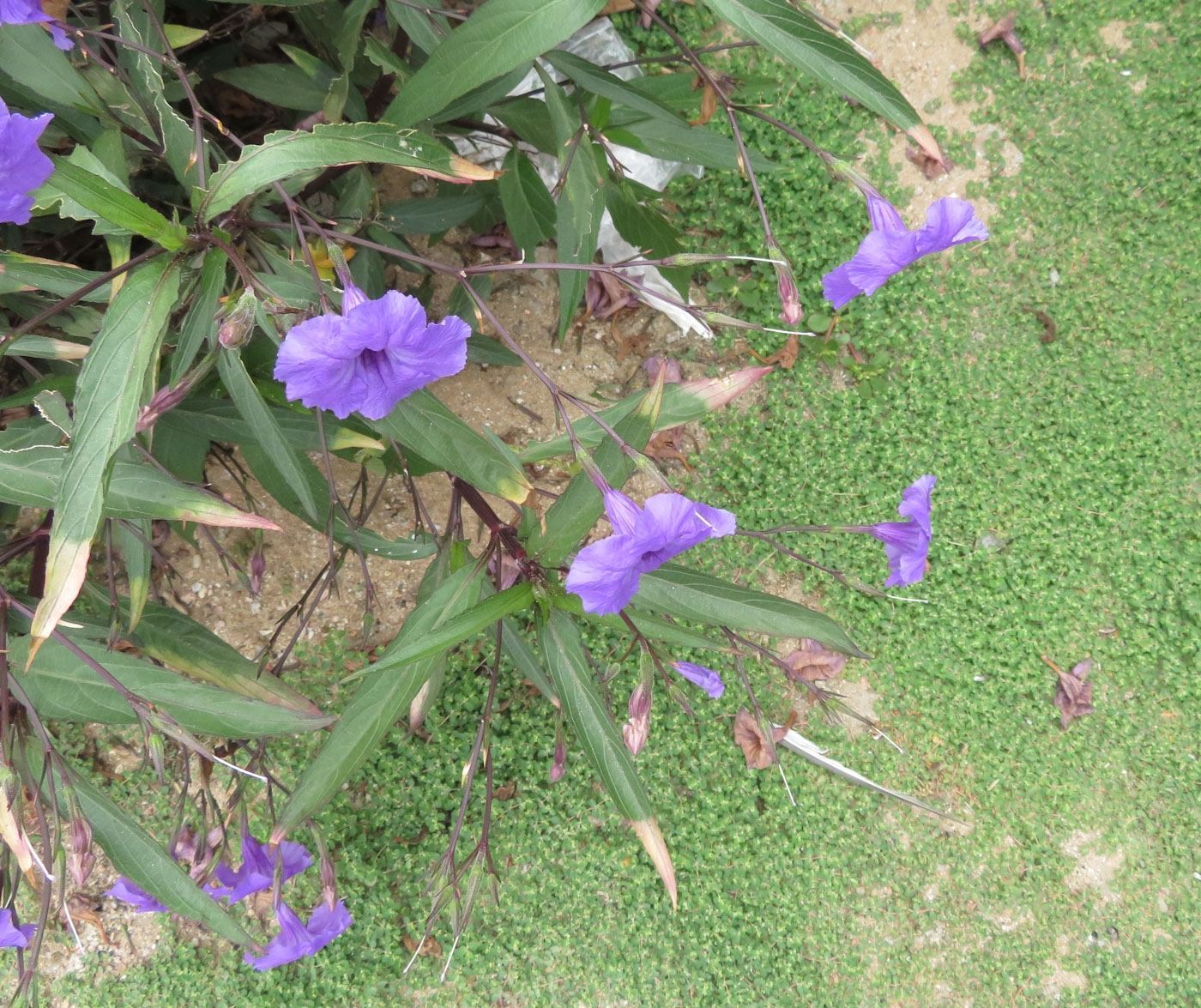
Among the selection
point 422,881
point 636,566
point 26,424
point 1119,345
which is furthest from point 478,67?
point 1119,345

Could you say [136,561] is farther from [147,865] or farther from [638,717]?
[638,717]

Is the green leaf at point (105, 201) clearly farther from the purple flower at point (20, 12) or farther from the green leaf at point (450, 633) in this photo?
the green leaf at point (450, 633)

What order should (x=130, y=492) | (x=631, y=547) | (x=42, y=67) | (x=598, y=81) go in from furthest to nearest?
(x=598, y=81)
(x=42, y=67)
(x=130, y=492)
(x=631, y=547)

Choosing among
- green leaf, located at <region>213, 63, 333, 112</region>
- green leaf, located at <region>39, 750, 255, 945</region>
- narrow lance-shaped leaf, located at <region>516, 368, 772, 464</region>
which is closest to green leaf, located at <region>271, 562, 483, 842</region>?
green leaf, located at <region>39, 750, 255, 945</region>

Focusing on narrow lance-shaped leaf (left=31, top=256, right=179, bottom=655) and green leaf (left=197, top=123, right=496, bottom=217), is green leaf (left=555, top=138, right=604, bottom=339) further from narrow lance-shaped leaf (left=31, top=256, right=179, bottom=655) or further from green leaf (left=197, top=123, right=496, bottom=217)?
narrow lance-shaped leaf (left=31, top=256, right=179, bottom=655)

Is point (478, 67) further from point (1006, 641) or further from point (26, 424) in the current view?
point (1006, 641)

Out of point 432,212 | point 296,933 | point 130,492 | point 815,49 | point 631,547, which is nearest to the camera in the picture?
point 631,547

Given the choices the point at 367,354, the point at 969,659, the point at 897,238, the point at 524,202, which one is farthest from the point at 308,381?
the point at 969,659
